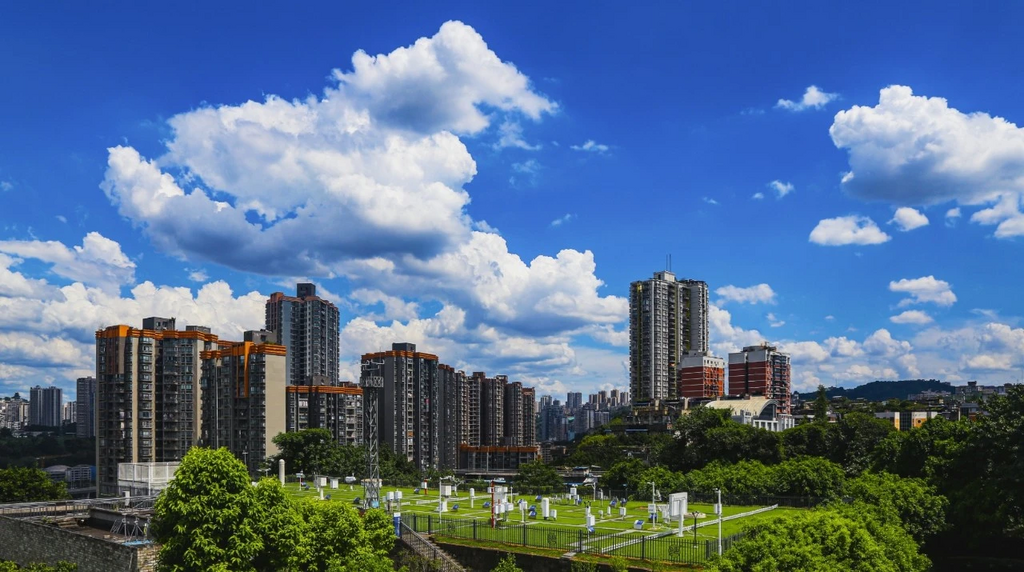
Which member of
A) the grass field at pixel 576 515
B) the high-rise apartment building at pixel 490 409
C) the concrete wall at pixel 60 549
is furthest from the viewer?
the high-rise apartment building at pixel 490 409

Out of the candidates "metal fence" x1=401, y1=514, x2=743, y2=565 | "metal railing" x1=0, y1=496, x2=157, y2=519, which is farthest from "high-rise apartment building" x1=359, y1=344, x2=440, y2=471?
"metal fence" x1=401, y1=514, x2=743, y2=565

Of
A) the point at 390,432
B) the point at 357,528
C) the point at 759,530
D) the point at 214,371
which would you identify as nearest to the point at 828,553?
the point at 759,530

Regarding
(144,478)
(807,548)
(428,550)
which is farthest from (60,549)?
(807,548)

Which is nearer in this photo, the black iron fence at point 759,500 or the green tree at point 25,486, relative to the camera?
the black iron fence at point 759,500

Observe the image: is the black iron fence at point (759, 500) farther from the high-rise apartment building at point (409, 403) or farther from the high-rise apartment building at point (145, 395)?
the high-rise apartment building at point (409, 403)

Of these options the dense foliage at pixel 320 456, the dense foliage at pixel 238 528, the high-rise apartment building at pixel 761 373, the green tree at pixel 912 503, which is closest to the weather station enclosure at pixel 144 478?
the dense foliage at pixel 320 456

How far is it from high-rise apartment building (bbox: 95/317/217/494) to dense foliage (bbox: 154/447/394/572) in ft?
240

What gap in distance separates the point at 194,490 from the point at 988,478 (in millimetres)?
33489

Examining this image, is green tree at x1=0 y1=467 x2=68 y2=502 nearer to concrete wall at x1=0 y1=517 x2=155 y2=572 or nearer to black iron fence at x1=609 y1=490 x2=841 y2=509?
concrete wall at x1=0 y1=517 x2=155 y2=572

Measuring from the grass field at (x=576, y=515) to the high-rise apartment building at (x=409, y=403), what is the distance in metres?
61.2

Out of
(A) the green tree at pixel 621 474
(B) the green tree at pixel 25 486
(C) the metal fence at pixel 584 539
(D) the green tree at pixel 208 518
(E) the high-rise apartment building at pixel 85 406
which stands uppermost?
(D) the green tree at pixel 208 518

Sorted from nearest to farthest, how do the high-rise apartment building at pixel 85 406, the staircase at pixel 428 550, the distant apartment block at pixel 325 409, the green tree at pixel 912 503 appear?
the green tree at pixel 912 503
the staircase at pixel 428 550
the distant apartment block at pixel 325 409
the high-rise apartment building at pixel 85 406

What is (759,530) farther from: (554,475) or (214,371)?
(214,371)

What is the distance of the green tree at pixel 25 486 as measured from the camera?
56.9 m
